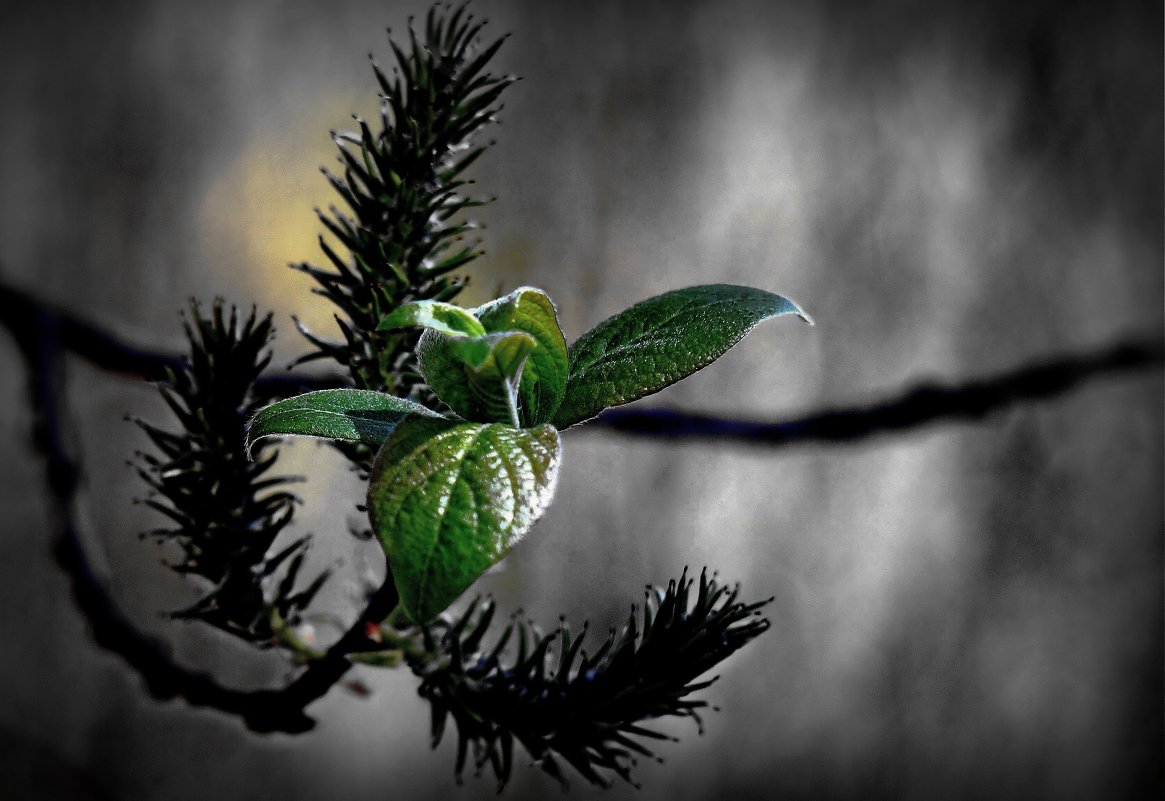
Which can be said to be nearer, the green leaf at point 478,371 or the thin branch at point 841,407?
the green leaf at point 478,371

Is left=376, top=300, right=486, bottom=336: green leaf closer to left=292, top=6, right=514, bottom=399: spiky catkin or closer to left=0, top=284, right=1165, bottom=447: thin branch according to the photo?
left=292, top=6, right=514, bottom=399: spiky catkin

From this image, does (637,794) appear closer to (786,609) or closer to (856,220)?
(786,609)

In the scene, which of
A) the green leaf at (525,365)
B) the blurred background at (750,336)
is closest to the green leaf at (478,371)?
the green leaf at (525,365)

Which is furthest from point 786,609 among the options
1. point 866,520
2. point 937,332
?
point 937,332

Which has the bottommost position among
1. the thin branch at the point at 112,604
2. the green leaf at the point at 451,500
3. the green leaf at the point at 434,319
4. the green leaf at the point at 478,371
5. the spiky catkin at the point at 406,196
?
the thin branch at the point at 112,604

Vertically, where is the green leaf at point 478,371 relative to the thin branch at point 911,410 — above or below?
below

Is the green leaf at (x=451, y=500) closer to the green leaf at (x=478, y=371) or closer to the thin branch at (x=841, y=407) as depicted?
the green leaf at (x=478, y=371)
